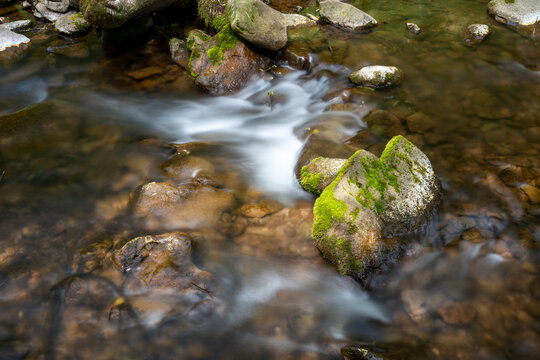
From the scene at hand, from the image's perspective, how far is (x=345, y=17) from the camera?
10.2 meters

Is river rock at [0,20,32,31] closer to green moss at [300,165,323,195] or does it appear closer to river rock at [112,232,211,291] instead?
river rock at [112,232,211,291]

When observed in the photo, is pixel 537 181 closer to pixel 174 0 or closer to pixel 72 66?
pixel 174 0

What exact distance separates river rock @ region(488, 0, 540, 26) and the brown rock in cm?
986

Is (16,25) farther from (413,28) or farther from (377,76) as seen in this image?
(413,28)

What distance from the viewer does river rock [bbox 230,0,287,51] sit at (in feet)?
25.0

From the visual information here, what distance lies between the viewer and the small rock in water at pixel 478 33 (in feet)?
31.1

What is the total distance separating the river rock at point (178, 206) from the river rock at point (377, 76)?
4497mm

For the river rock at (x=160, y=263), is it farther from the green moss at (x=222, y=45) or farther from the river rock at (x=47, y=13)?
the river rock at (x=47, y=13)

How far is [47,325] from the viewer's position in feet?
12.3

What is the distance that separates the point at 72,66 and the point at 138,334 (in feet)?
26.2

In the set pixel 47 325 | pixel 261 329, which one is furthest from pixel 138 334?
pixel 261 329

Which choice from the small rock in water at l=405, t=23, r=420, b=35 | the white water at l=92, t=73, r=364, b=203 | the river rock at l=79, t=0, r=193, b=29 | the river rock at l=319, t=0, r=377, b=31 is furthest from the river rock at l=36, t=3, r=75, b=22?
the small rock in water at l=405, t=23, r=420, b=35

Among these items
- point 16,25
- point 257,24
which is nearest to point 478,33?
point 257,24

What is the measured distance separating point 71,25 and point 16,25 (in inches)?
73.8
